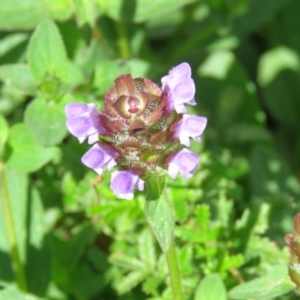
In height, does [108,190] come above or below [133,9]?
below

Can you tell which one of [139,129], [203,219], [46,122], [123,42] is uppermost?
[139,129]

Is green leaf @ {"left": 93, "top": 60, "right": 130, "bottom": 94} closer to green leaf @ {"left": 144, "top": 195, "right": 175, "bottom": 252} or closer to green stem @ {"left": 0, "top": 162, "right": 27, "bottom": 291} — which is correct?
green stem @ {"left": 0, "top": 162, "right": 27, "bottom": 291}

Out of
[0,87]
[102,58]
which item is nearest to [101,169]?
[102,58]

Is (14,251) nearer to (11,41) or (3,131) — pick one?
(3,131)

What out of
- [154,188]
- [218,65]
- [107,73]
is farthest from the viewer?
[218,65]

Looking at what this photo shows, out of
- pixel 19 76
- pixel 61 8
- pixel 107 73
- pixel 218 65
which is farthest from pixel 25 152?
pixel 218 65

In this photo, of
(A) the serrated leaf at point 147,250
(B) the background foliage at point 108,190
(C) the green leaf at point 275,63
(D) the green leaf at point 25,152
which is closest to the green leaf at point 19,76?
(B) the background foliage at point 108,190

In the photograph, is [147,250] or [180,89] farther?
[147,250]

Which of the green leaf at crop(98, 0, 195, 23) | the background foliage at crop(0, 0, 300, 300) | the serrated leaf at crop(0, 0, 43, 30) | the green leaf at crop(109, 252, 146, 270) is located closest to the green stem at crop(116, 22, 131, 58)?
the background foliage at crop(0, 0, 300, 300)
